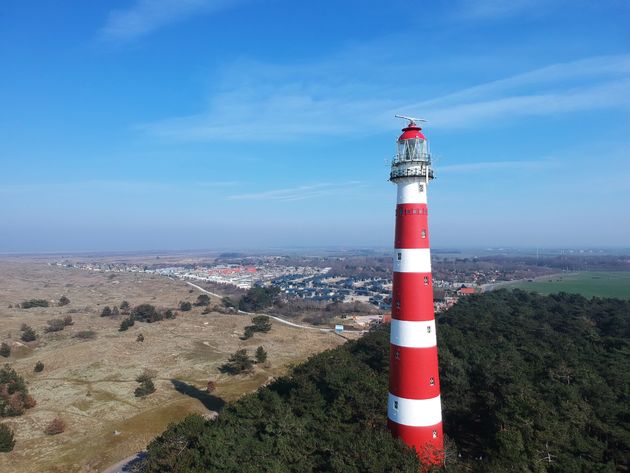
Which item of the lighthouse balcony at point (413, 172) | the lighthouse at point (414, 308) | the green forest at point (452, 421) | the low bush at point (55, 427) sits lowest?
the low bush at point (55, 427)

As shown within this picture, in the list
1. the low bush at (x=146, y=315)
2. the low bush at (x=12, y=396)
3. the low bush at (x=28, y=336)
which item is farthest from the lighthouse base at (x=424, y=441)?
the low bush at (x=146, y=315)

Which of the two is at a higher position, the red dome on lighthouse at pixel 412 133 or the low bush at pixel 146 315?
the red dome on lighthouse at pixel 412 133

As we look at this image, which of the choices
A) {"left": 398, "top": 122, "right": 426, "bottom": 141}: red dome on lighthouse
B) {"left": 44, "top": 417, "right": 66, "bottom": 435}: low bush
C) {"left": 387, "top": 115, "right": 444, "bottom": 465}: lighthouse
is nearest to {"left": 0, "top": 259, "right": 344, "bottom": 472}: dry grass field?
{"left": 44, "top": 417, "right": 66, "bottom": 435}: low bush

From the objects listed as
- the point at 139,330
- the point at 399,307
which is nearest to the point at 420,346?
the point at 399,307

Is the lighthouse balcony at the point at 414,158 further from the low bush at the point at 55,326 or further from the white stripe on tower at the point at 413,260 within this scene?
the low bush at the point at 55,326

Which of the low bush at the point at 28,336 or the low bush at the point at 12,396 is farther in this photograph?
the low bush at the point at 28,336

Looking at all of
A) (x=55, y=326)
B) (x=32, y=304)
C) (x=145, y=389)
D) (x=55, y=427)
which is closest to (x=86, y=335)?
(x=55, y=326)

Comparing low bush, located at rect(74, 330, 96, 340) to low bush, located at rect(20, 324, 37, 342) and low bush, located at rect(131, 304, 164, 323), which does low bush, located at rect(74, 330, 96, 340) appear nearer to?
low bush, located at rect(20, 324, 37, 342)

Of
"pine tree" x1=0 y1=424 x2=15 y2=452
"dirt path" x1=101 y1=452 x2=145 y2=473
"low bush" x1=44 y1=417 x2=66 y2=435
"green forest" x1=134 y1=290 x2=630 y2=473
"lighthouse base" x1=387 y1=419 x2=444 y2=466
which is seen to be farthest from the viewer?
"low bush" x1=44 y1=417 x2=66 y2=435

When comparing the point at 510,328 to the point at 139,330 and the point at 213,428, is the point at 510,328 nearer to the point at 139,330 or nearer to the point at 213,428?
the point at 213,428
